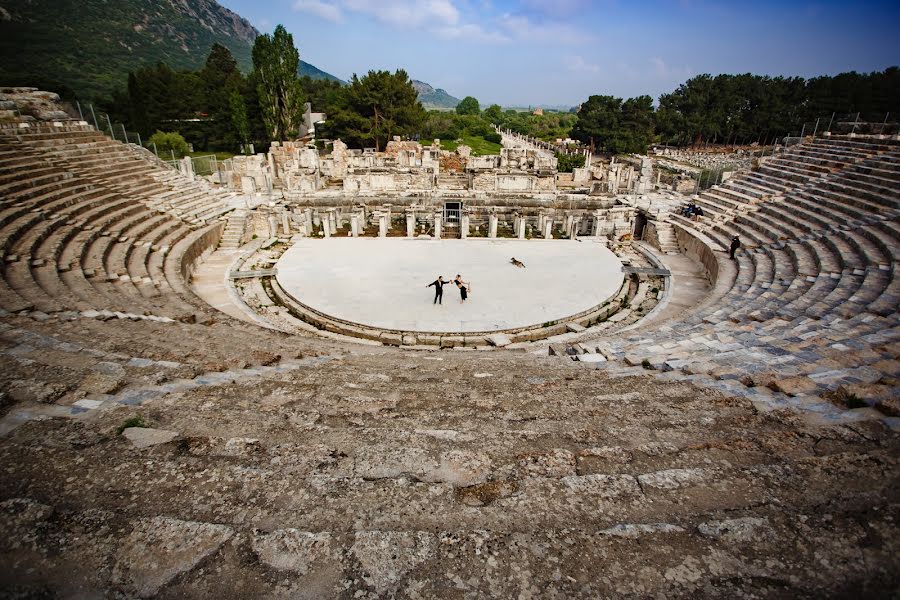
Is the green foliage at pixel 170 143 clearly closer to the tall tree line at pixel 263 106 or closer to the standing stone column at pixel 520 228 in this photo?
the tall tree line at pixel 263 106

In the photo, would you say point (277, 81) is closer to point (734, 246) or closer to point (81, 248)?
point (81, 248)

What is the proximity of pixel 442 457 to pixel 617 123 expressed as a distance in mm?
57989

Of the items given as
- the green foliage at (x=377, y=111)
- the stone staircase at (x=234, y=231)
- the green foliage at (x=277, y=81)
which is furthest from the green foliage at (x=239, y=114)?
the stone staircase at (x=234, y=231)

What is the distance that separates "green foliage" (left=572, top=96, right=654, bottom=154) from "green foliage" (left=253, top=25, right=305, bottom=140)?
35.1m

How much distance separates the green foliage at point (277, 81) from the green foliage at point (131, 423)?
40.8 m

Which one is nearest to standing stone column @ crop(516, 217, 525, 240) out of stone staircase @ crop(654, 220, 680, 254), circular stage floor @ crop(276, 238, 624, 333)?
circular stage floor @ crop(276, 238, 624, 333)

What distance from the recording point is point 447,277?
14.9 meters

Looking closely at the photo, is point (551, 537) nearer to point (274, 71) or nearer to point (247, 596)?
point (247, 596)

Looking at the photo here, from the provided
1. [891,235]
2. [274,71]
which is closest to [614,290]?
[891,235]

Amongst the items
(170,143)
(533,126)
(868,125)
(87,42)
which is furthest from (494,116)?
(868,125)

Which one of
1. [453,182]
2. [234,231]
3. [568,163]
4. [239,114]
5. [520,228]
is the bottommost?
[234,231]

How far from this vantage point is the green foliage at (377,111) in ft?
132

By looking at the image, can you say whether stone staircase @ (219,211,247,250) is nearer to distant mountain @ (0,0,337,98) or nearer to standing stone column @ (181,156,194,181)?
standing stone column @ (181,156,194,181)

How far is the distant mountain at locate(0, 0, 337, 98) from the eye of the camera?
206ft
